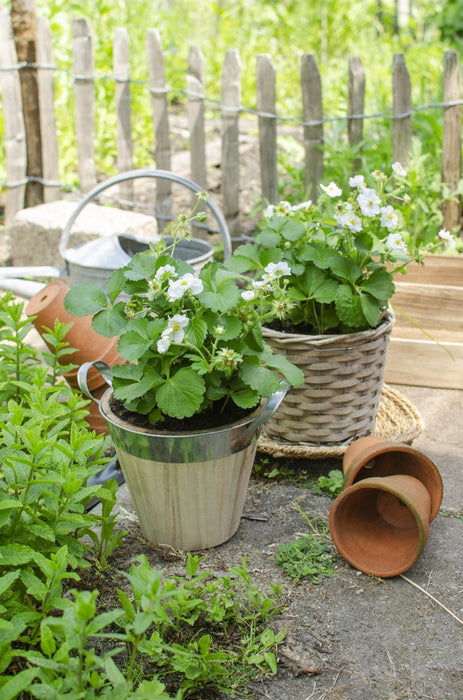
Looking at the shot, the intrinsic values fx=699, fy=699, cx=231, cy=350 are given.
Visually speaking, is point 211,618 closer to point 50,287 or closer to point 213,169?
point 50,287

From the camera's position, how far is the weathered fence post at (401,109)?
3.59 meters

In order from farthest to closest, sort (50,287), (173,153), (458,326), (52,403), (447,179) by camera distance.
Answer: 1. (173,153)
2. (447,179)
3. (458,326)
4. (50,287)
5. (52,403)

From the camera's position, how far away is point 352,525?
1890 mm

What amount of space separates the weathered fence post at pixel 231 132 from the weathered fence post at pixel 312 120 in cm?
38

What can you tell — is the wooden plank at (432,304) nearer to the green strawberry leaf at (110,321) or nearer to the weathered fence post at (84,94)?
the green strawberry leaf at (110,321)

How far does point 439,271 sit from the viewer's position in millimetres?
3152

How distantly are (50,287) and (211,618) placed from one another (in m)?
1.32

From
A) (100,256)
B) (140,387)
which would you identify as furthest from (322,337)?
(100,256)

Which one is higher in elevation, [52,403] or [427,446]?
[52,403]

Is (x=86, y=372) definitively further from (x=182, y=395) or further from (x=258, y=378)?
(x=258, y=378)

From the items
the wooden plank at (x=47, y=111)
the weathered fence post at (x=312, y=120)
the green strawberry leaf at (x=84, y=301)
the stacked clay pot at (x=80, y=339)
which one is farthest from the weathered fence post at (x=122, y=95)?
the green strawberry leaf at (x=84, y=301)

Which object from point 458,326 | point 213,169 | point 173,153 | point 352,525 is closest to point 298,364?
point 352,525

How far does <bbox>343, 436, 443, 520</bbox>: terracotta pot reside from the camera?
73.5 inches

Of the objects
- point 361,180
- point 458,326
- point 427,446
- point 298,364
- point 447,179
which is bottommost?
point 427,446
